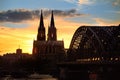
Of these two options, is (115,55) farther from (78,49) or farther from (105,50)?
(78,49)

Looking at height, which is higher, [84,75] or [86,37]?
[86,37]

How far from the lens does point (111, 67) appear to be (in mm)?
71562

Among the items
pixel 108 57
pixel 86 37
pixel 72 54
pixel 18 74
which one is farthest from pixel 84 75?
pixel 18 74

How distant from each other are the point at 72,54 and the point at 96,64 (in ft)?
164

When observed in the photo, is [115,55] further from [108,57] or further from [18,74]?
[18,74]

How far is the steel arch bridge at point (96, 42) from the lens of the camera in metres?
84.8

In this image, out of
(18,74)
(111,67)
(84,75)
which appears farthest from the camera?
(18,74)

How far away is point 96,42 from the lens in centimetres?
9675

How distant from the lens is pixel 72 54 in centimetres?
12269

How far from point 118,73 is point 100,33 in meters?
23.7

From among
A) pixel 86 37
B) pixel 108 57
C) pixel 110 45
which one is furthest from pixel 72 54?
pixel 108 57

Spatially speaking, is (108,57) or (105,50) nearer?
(108,57)

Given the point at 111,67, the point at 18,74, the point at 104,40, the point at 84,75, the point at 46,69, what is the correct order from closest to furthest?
the point at 111,67 → the point at 104,40 → the point at 84,75 → the point at 18,74 → the point at 46,69

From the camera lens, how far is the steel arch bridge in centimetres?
8477
